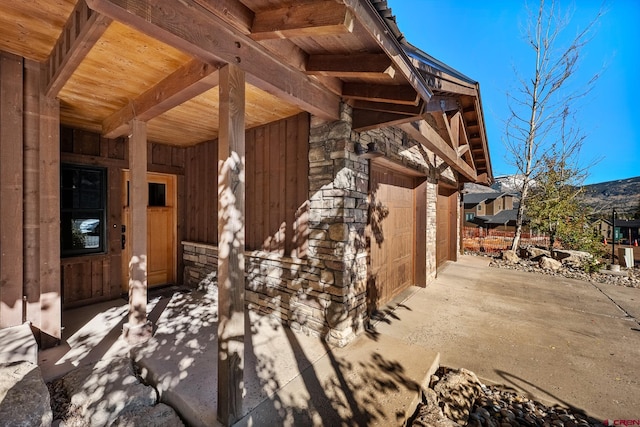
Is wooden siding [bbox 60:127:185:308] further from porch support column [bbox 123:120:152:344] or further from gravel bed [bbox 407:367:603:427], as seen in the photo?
gravel bed [bbox 407:367:603:427]

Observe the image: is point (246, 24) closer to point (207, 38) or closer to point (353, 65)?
point (207, 38)

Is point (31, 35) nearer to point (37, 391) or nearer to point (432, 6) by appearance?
point (37, 391)

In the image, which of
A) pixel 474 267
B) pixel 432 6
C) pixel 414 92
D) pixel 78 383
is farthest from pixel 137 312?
pixel 432 6

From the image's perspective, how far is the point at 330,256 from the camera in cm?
299

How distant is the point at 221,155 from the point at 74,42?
1.30 metres

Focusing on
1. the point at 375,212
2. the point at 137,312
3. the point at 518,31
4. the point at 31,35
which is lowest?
the point at 137,312

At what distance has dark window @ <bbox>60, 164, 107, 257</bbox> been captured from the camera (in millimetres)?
3842

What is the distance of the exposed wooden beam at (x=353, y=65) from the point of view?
84.0 inches

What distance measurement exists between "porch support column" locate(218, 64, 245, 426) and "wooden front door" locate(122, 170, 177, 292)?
3721 millimetres

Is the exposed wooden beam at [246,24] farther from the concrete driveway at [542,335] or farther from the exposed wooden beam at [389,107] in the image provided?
the concrete driveway at [542,335]

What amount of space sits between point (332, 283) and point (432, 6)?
11.3m

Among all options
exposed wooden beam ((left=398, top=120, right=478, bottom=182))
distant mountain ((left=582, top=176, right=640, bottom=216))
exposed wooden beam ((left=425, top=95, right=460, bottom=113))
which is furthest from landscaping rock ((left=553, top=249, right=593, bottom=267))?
distant mountain ((left=582, top=176, right=640, bottom=216))

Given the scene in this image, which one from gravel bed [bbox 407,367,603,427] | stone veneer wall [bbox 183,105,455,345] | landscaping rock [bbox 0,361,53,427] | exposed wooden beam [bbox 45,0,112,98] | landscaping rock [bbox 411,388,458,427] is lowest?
gravel bed [bbox 407,367,603,427]

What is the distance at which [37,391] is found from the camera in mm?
1687
